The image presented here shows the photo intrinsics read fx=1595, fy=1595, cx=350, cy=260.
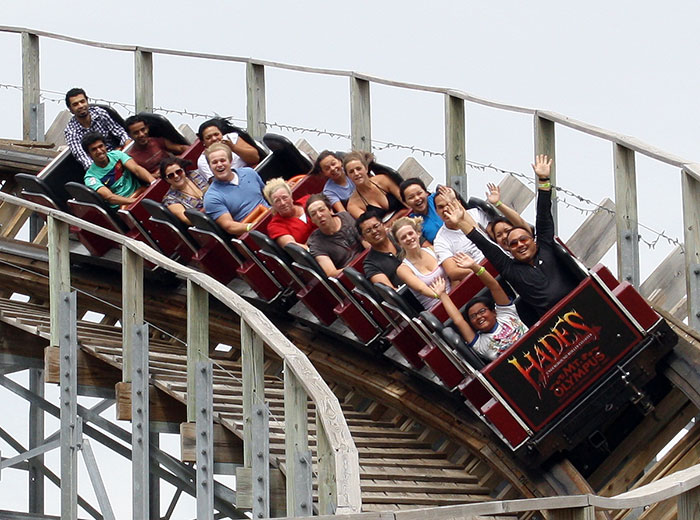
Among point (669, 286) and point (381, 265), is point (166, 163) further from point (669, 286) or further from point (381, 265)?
point (669, 286)

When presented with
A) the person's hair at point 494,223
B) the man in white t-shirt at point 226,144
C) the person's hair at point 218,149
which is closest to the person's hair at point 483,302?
the person's hair at point 494,223

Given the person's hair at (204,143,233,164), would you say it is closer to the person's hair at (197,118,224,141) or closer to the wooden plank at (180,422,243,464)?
the person's hair at (197,118,224,141)

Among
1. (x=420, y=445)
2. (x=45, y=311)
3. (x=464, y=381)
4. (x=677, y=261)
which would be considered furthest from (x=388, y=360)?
(x=45, y=311)

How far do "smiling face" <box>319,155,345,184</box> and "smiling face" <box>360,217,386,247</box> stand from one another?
0.88 metres

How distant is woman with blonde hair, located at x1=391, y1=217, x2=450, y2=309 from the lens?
27.1ft

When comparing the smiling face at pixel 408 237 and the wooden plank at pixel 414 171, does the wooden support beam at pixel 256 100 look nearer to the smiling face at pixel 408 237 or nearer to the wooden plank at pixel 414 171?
the wooden plank at pixel 414 171

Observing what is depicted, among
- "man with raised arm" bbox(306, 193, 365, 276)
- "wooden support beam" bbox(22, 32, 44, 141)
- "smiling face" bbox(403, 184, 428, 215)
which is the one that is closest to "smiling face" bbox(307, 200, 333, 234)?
"man with raised arm" bbox(306, 193, 365, 276)

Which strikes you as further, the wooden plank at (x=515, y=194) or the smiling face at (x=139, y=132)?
the smiling face at (x=139, y=132)

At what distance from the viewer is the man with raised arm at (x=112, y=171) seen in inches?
417

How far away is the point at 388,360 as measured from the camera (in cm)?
909

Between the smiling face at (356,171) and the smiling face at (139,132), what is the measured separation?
217 cm

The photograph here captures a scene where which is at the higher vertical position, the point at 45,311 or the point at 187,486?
the point at 45,311

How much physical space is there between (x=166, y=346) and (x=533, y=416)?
3.05 metres

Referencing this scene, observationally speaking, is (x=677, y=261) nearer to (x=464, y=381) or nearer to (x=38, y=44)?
(x=464, y=381)
